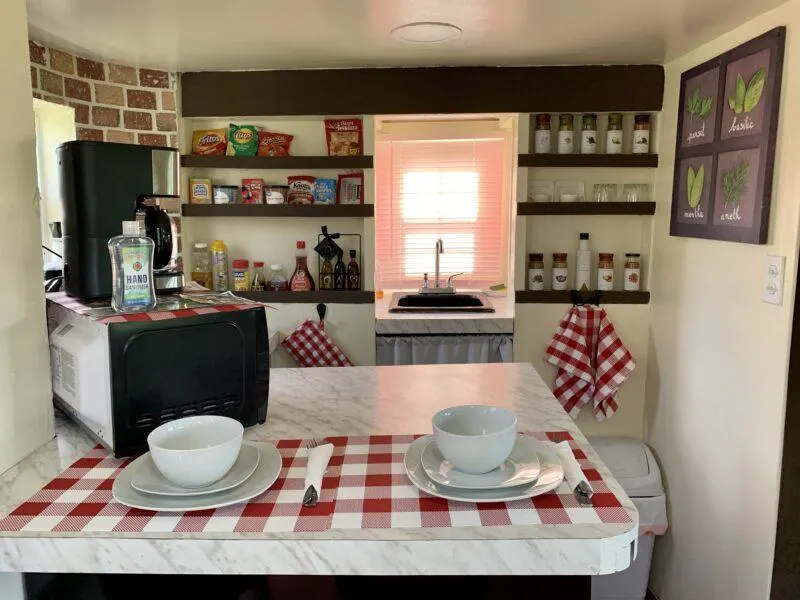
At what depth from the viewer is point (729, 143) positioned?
7.27 ft

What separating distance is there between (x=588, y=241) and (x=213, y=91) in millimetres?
1873

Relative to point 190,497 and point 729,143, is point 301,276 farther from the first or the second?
point 190,497

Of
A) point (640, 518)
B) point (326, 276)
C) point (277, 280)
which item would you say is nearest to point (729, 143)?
point (640, 518)

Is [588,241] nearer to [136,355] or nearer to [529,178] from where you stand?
[529,178]

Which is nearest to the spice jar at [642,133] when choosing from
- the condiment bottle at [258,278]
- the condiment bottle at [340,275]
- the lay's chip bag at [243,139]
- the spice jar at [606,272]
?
the spice jar at [606,272]

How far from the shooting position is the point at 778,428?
1.93 metres

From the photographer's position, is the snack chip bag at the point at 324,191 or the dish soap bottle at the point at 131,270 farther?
the snack chip bag at the point at 324,191

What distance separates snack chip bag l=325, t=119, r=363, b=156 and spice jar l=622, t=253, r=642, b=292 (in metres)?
1.36

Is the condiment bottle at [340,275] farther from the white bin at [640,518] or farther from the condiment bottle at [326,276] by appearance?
the white bin at [640,518]

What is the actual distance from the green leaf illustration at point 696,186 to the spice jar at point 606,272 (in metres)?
0.52

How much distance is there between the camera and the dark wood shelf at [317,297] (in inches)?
119

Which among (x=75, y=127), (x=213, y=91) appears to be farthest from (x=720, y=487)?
(x=75, y=127)

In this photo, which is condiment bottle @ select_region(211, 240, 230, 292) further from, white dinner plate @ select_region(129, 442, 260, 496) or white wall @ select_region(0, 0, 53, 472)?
white dinner plate @ select_region(129, 442, 260, 496)

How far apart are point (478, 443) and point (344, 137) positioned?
2.23 m
